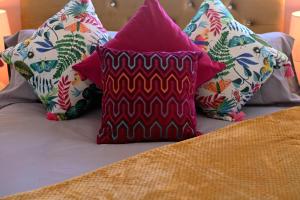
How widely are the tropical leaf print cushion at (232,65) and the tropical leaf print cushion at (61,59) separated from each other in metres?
0.47

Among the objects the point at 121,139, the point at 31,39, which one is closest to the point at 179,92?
the point at 121,139

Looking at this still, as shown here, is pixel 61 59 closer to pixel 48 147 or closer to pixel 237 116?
pixel 48 147

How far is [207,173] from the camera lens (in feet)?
4.18

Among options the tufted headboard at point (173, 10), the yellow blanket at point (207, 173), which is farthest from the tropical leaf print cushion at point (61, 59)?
the yellow blanket at point (207, 173)

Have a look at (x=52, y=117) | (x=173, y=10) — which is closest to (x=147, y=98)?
(x=52, y=117)

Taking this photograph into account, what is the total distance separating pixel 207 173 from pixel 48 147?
0.62m

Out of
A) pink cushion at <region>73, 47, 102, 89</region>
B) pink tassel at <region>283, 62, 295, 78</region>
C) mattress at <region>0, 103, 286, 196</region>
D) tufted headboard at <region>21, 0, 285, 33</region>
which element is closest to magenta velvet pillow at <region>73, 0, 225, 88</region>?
pink cushion at <region>73, 47, 102, 89</region>

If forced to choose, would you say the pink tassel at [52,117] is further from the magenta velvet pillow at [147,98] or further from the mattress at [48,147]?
the magenta velvet pillow at [147,98]

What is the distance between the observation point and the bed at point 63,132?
1393 millimetres

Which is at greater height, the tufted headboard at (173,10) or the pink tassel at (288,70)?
the tufted headboard at (173,10)

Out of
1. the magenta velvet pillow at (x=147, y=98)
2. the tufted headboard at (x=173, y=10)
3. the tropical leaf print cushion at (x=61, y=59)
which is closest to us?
the magenta velvet pillow at (x=147, y=98)

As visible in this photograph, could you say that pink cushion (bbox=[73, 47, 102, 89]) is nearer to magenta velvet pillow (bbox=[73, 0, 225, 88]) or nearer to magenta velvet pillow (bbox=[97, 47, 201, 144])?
magenta velvet pillow (bbox=[73, 0, 225, 88])

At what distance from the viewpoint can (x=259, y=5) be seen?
2.35 meters

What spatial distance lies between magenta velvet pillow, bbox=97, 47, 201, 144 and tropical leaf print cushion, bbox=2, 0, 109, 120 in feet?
0.86
